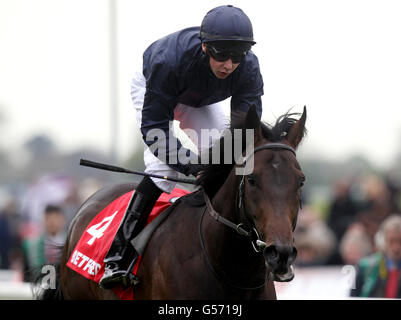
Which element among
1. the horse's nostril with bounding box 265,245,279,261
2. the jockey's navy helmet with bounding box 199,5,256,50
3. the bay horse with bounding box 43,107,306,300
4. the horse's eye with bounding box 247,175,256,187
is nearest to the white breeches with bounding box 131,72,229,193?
the bay horse with bounding box 43,107,306,300

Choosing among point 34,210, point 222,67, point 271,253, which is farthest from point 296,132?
point 34,210

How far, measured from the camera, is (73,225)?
6.22 metres

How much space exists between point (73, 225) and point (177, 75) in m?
1.92

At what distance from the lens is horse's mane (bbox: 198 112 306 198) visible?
435 cm

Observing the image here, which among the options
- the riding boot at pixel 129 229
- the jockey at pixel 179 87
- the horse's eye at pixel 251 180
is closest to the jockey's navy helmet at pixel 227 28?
the jockey at pixel 179 87

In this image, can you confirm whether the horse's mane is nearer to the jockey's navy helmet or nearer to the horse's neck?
the horse's neck

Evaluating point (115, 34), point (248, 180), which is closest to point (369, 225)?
point (115, 34)

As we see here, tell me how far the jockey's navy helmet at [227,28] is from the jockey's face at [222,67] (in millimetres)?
116

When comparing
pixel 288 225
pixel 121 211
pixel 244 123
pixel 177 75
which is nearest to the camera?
pixel 288 225

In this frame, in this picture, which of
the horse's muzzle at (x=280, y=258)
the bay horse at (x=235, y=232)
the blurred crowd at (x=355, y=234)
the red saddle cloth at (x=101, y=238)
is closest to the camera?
the horse's muzzle at (x=280, y=258)

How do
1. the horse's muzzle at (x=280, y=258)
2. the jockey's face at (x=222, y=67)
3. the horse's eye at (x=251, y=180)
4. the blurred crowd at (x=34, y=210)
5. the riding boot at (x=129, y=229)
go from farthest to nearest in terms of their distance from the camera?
the blurred crowd at (x=34, y=210), the riding boot at (x=129, y=229), the jockey's face at (x=222, y=67), the horse's eye at (x=251, y=180), the horse's muzzle at (x=280, y=258)

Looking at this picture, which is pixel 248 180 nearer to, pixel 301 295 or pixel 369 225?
pixel 301 295

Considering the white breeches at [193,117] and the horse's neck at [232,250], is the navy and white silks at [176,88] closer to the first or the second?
the white breeches at [193,117]

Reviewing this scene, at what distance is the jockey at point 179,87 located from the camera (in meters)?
4.66
